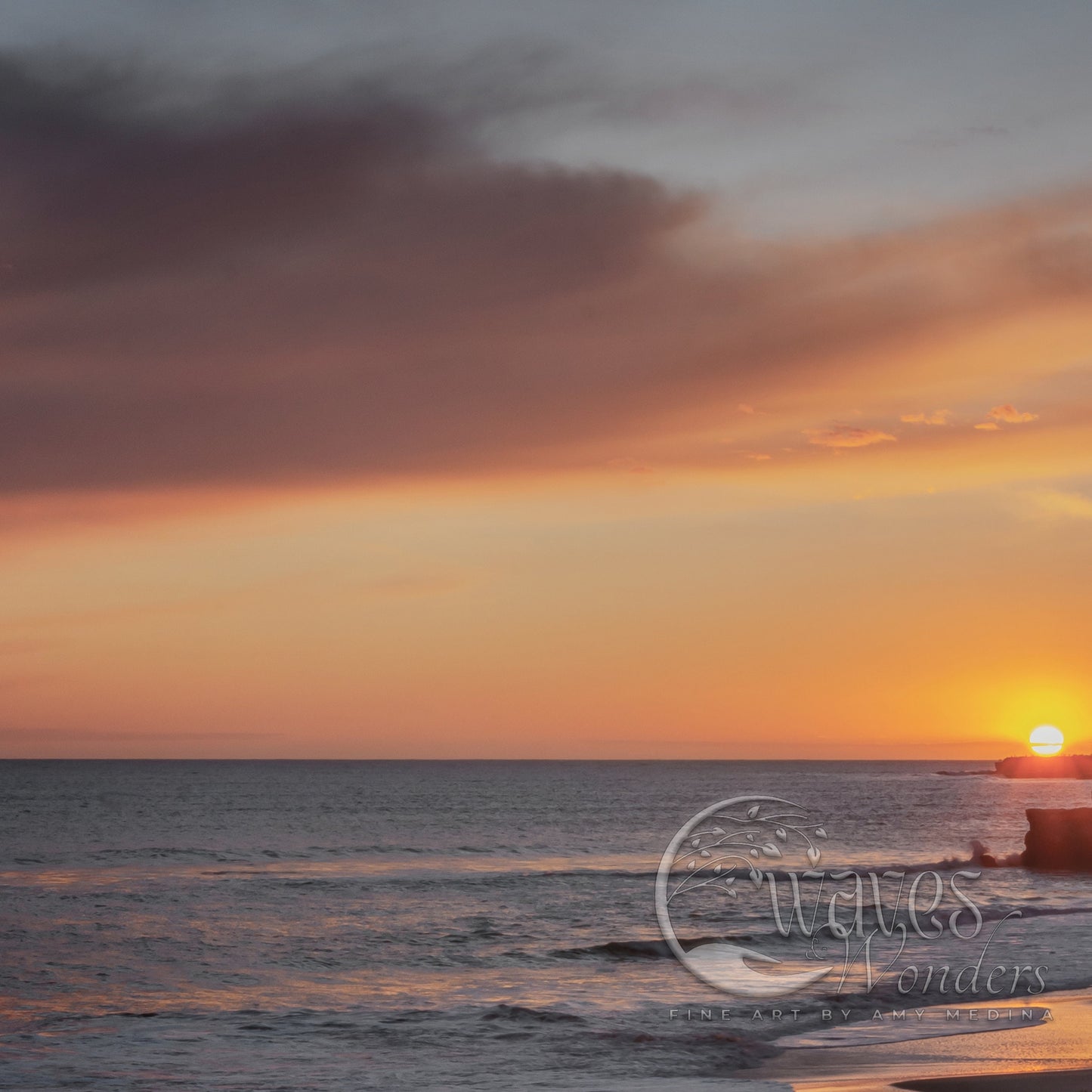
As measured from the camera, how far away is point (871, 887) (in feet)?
134

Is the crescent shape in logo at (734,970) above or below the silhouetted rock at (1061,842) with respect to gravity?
above

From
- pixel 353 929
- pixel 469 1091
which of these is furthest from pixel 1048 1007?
pixel 353 929

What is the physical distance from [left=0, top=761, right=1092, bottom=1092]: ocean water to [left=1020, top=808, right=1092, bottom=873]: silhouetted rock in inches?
107

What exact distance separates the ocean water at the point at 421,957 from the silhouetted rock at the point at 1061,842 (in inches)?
107

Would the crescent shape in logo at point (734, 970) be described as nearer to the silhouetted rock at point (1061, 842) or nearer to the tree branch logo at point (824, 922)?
the tree branch logo at point (824, 922)

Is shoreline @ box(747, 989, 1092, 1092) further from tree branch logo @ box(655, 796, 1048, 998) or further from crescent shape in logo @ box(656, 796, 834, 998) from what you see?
crescent shape in logo @ box(656, 796, 834, 998)

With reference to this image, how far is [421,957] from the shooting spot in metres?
26.9

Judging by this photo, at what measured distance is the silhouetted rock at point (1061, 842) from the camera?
4788 centimetres

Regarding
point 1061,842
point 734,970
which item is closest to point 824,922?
point 734,970

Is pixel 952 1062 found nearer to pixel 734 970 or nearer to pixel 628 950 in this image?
pixel 734 970

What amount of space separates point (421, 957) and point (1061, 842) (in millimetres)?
32857

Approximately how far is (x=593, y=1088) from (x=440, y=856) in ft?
142

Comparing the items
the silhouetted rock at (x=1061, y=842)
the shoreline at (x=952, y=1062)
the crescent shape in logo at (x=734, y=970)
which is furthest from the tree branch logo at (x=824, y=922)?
the shoreline at (x=952, y=1062)

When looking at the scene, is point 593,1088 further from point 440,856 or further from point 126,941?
point 440,856
